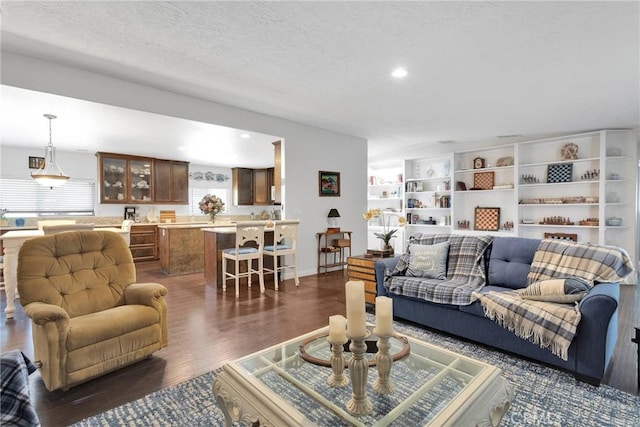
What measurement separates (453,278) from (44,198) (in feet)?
25.9

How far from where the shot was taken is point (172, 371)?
7.36 feet

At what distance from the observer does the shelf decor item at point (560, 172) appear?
18.3 feet

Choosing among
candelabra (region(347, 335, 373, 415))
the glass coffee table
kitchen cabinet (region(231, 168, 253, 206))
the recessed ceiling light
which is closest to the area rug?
the glass coffee table

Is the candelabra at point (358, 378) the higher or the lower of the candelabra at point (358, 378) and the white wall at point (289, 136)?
the lower

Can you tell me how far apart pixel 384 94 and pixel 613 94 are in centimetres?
275

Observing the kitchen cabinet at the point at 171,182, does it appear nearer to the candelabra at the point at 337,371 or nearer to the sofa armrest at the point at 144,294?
the sofa armrest at the point at 144,294

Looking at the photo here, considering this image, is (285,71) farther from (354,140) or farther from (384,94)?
(354,140)

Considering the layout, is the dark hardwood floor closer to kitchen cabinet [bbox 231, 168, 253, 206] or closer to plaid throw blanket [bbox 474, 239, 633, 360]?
plaid throw blanket [bbox 474, 239, 633, 360]

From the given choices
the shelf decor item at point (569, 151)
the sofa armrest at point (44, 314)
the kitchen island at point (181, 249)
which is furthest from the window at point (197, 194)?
the shelf decor item at point (569, 151)

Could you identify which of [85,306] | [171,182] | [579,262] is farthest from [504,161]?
[171,182]

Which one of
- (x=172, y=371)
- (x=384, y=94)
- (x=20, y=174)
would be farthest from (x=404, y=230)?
(x=20, y=174)

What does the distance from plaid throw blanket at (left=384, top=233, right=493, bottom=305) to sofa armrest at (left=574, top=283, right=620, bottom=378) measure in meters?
0.73

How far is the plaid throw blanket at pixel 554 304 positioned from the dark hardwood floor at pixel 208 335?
0.50 m

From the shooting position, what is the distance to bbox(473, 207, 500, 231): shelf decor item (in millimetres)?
6340
